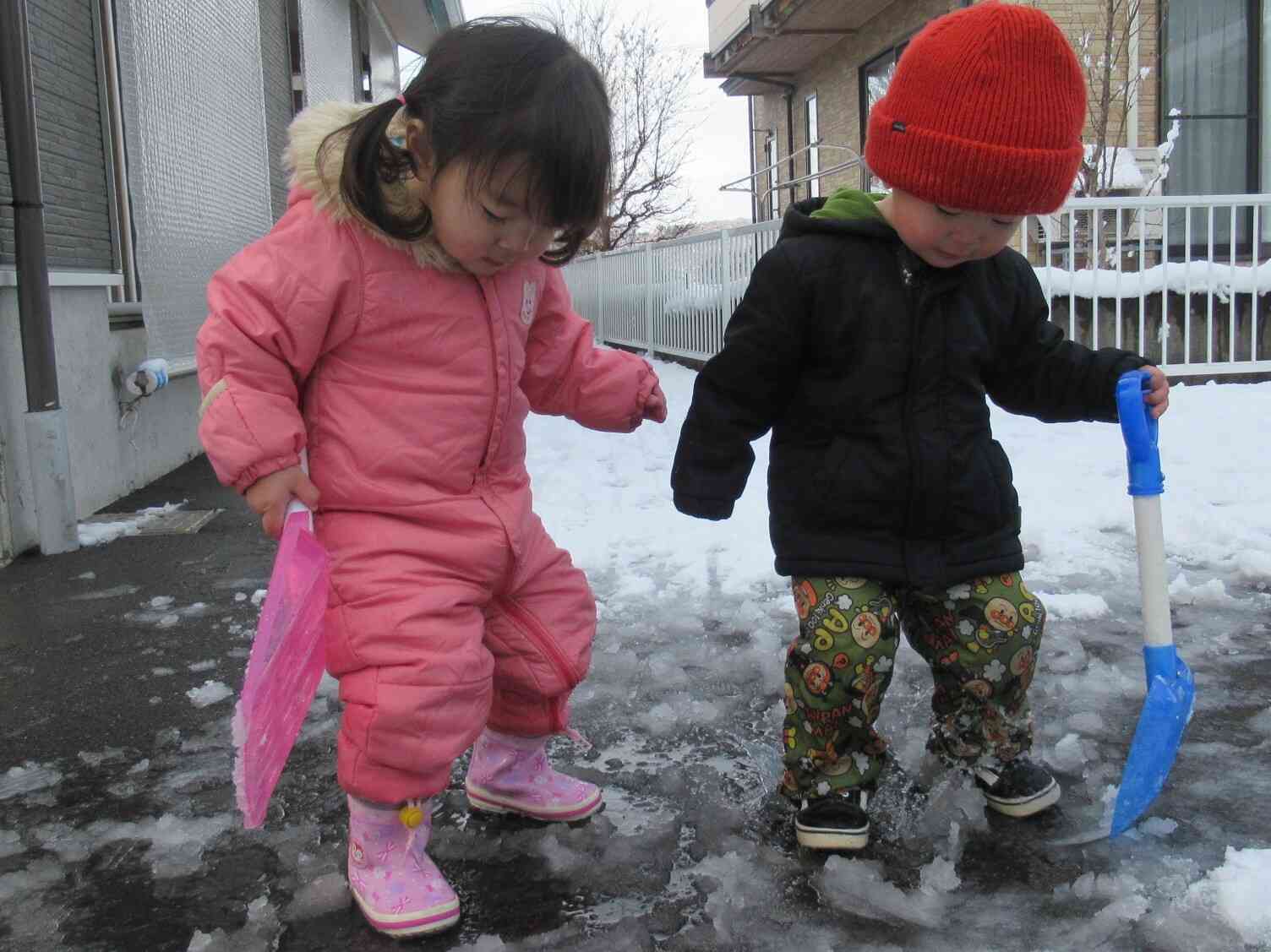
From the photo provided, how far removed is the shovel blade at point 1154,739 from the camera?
1.93 metres

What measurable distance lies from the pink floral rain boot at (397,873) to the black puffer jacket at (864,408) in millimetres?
659

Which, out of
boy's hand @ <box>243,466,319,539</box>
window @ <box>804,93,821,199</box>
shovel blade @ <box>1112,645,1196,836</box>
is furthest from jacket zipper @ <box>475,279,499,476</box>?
window @ <box>804,93,821,199</box>

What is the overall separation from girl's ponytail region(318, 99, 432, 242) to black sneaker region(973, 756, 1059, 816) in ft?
4.21

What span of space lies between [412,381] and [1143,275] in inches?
257

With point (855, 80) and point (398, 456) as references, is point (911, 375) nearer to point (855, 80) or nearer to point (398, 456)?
point (398, 456)

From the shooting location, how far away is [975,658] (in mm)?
2057

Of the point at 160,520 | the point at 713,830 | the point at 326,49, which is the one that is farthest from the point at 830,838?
the point at 326,49

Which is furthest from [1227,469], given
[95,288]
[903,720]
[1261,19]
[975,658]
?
[1261,19]

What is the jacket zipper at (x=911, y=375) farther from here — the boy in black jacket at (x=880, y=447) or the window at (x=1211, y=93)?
the window at (x=1211, y=93)

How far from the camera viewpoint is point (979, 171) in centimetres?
185

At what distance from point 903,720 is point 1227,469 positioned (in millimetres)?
2924

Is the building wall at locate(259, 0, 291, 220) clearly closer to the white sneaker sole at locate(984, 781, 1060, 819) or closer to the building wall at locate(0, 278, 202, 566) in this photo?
the building wall at locate(0, 278, 202, 566)

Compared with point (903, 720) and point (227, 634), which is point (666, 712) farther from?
point (227, 634)

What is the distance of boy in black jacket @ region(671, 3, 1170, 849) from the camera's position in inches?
78.0
